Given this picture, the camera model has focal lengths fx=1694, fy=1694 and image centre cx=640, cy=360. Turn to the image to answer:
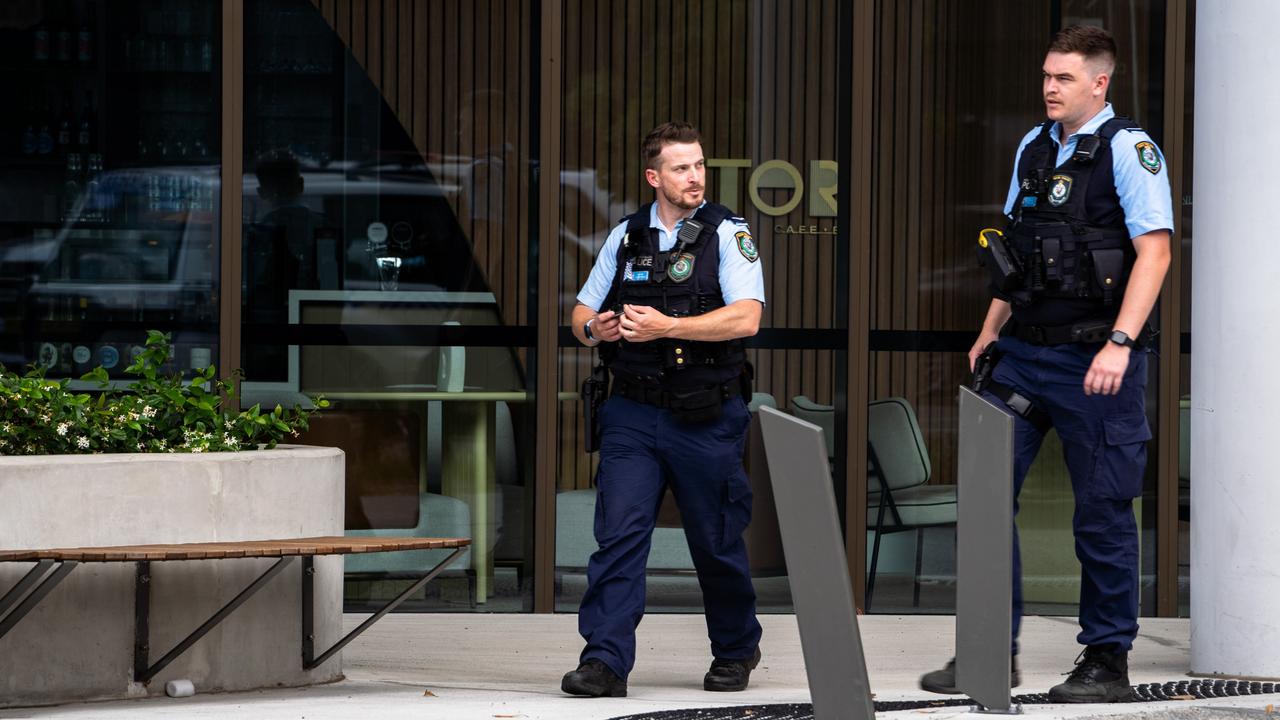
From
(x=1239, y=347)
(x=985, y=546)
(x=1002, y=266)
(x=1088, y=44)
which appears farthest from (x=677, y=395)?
(x=985, y=546)

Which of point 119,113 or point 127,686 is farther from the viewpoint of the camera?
point 119,113

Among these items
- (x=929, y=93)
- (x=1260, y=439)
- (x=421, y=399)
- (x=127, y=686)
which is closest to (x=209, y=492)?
(x=127, y=686)

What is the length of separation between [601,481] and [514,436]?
2.01 meters

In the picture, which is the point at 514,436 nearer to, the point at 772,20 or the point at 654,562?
the point at 654,562

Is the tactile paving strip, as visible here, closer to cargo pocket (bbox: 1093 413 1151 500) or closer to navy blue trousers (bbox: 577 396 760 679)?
navy blue trousers (bbox: 577 396 760 679)

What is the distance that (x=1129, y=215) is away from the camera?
181 inches

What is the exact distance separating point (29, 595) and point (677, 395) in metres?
1.87

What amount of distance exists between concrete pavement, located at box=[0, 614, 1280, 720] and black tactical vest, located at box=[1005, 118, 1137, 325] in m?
1.11

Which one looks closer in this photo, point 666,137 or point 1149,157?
point 1149,157

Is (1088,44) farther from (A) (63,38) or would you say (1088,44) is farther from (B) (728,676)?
(A) (63,38)

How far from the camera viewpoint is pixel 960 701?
471cm

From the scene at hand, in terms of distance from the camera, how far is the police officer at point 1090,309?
4633mm

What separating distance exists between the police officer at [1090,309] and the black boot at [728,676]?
86 centimetres

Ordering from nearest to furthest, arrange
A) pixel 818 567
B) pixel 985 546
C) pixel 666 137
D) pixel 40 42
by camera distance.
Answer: pixel 818 567
pixel 985 546
pixel 666 137
pixel 40 42
